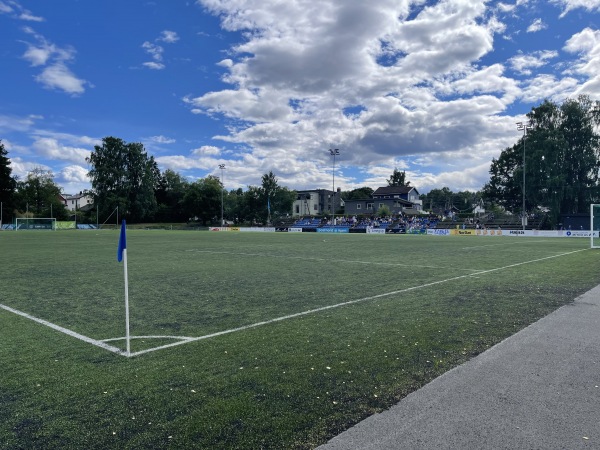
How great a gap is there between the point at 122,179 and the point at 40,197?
37894mm

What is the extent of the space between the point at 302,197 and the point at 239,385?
11799cm

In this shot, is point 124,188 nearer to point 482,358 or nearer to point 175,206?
point 175,206

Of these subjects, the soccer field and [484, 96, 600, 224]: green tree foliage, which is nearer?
the soccer field

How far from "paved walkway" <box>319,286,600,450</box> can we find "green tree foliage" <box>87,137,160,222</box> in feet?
309

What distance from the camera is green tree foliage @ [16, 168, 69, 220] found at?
351 ft

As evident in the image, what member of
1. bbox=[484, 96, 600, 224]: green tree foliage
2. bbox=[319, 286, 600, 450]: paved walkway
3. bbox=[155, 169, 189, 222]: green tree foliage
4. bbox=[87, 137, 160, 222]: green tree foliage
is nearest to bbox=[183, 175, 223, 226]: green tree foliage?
bbox=[155, 169, 189, 222]: green tree foliage

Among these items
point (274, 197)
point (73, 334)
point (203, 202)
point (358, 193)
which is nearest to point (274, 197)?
point (274, 197)

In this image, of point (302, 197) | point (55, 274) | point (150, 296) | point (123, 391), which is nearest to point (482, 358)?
point (123, 391)

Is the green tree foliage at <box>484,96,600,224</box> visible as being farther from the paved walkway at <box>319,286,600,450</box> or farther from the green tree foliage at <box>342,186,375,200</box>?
the green tree foliage at <box>342,186,375,200</box>

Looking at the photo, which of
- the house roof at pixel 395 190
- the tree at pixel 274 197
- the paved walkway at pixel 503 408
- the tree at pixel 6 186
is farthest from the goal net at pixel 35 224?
the paved walkway at pixel 503 408

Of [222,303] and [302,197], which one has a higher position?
[302,197]

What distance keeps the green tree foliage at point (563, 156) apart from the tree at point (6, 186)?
92.6 m

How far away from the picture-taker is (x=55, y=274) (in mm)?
12906

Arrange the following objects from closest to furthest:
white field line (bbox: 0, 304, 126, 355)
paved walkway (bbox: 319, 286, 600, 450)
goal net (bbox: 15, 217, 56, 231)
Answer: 1. paved walkway (bbox: 319, 286, 600, 450)
2. white field line (bbox: 0, 304, 126, 355)
3. goal net (bbox: 15, 217, 56, 231)
